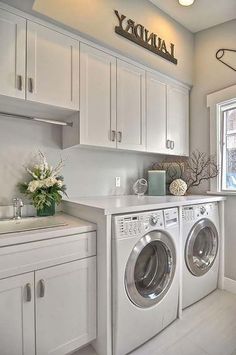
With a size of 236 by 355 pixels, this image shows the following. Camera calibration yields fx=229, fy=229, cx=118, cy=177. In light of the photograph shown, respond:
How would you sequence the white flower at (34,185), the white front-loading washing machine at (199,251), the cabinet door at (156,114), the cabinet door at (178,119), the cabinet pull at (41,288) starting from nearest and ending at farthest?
the cabinet pull at (41,288)
the white flower at (34,185)
the white front-loading washing machine at (199,251)
the cabinet door at (156,114)
the cabinet door at (178,119)

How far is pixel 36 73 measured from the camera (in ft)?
5.49

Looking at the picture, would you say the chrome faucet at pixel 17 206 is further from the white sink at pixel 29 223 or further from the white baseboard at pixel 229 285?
the white baseboard at pixel 229 285

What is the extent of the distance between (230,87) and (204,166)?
91cm

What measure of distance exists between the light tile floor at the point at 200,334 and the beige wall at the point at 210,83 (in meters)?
0.55

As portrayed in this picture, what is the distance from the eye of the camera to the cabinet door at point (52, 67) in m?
1.65

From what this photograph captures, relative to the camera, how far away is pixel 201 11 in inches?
97.5

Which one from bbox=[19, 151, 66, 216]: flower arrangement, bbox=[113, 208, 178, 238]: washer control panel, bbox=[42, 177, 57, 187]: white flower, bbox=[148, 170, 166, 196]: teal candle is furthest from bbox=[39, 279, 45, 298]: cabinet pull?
bbox=[148, 170, 166, 196]: teal candle

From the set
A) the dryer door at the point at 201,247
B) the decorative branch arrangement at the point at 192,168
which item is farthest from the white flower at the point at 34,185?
the decorative branch arrangement at the point at 192,168

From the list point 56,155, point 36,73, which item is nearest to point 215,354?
point 56,155

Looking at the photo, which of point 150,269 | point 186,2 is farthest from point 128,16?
point 150,269

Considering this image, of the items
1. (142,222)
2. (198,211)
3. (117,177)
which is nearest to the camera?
(142,222)

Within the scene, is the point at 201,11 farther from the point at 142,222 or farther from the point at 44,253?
the point at 44,253

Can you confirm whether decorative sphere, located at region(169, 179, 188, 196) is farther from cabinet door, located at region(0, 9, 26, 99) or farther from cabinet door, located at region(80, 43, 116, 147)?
cabinet door, located at region(0, 9, 26, 99)

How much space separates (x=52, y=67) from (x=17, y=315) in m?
1.69
